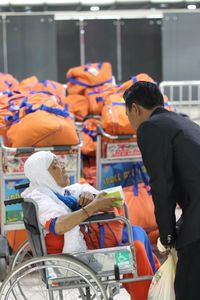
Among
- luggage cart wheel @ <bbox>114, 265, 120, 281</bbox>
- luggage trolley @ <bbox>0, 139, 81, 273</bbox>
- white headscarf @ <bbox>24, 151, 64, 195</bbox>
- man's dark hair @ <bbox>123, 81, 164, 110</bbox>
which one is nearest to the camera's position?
man's dark hair @ <bbox>123, 81, 164, 110</bbox>

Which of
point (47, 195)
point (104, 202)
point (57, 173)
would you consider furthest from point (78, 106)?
point (104, 202)

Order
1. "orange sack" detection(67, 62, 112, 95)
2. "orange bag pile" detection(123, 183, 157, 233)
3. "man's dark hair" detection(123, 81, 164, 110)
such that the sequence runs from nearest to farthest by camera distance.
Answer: "man's dark hair" detection(123, 81, 164, 110), "orange bag pile" detection(123, 183, 157, 233), "orange sack" detection(67, 62, 112, 95)

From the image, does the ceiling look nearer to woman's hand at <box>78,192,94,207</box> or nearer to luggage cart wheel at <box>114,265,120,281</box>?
woman's hand at <box>78,192,94,207</box>

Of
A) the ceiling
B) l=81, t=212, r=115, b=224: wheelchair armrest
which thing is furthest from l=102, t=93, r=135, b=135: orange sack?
the ceiling

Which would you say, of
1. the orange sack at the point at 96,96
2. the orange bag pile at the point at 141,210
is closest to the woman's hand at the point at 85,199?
the orange bag pile at the point at 141,210

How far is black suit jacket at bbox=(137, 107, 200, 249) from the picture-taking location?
7.45ft

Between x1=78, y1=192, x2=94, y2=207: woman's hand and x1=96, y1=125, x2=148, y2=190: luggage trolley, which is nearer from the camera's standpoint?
x1=78, y1=192, x2=94, y2=207: woman's hand

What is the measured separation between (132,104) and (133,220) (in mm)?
1985

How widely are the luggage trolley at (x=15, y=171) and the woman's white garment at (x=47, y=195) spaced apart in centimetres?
94

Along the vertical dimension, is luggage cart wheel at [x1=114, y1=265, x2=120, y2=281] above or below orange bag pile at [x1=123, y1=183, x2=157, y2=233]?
above

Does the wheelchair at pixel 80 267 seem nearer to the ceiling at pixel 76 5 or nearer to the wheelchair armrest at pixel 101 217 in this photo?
the wheelchair armrest at pixel 101 217

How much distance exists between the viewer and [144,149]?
2.31 meters

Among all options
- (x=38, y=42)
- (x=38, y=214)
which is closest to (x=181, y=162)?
(x=38, y=214)

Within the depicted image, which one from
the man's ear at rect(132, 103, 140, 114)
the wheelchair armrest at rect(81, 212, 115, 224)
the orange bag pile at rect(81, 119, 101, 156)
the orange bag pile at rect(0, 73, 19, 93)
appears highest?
the man's ear at rect(132, 103, 140, 114)
